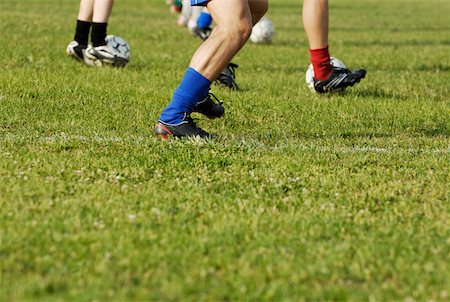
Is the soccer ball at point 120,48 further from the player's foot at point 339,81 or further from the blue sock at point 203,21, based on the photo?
the blue sock at point 203,21

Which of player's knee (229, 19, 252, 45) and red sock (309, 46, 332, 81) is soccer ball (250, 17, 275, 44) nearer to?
red sock (309, 46, 332, 81)

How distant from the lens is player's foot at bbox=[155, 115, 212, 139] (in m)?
6.43

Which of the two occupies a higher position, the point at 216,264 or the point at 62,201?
the point at 216,264

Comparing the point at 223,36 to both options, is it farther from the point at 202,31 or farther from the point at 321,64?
the point at 202,31

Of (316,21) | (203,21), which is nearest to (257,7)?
(316,21)

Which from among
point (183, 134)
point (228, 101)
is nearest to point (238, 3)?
point (183, 134)

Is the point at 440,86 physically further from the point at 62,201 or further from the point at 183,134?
the point at 62,201

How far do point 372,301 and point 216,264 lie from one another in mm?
657

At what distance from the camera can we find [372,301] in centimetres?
347

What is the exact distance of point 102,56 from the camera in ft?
34.1

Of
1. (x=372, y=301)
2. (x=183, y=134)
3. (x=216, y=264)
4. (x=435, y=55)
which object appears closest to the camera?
(x=372, y=301)

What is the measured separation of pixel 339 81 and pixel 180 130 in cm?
271

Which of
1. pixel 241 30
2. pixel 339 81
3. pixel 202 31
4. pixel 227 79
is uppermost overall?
pixel 241 30

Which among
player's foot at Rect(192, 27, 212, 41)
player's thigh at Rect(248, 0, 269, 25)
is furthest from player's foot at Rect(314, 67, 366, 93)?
player's foot at Rect(192, 27, 212, 41)
